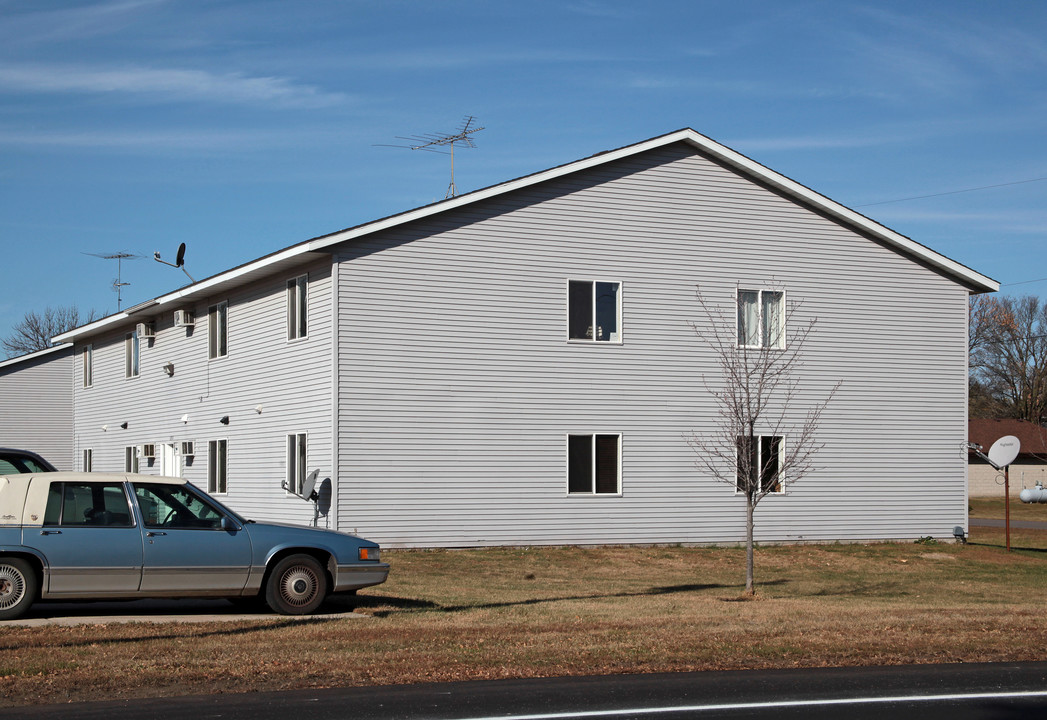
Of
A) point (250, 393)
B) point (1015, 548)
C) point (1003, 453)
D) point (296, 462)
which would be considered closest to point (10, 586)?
point (296, 462)

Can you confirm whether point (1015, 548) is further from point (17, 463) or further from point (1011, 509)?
point (1011, 509)

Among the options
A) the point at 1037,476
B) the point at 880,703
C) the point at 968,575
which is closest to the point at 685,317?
the point at 968,575

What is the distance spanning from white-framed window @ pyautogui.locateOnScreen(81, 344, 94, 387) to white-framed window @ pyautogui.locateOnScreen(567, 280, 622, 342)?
2126 cm

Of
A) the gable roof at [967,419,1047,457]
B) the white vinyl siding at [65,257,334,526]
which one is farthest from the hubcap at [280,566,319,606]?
the gable roof at [967,419,1047,457]

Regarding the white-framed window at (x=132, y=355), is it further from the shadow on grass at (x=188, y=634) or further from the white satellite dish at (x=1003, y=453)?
the shadow on grass at (x=188, y=634)

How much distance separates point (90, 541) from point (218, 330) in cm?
1644

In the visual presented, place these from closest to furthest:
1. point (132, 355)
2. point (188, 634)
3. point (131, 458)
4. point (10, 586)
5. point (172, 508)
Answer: point (188, 634) → point (10, 586) → point (172, 508) → point (131, 458) → point (132, 355)

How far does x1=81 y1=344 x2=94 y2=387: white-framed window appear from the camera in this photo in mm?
39250

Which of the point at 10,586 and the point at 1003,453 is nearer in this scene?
the point at 10,586

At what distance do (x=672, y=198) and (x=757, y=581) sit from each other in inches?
350

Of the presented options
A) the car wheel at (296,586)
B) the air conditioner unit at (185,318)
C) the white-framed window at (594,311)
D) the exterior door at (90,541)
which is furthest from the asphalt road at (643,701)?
the air conditioner unit at (185,318)

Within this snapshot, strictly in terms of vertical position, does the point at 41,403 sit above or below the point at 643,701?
above

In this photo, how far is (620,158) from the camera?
24875 millimetres

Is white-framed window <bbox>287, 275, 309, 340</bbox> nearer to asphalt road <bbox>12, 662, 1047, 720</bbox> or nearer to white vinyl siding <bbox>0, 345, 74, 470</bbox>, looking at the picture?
asphalt road <bbox>12, 662, 1047, 720</bbox>
